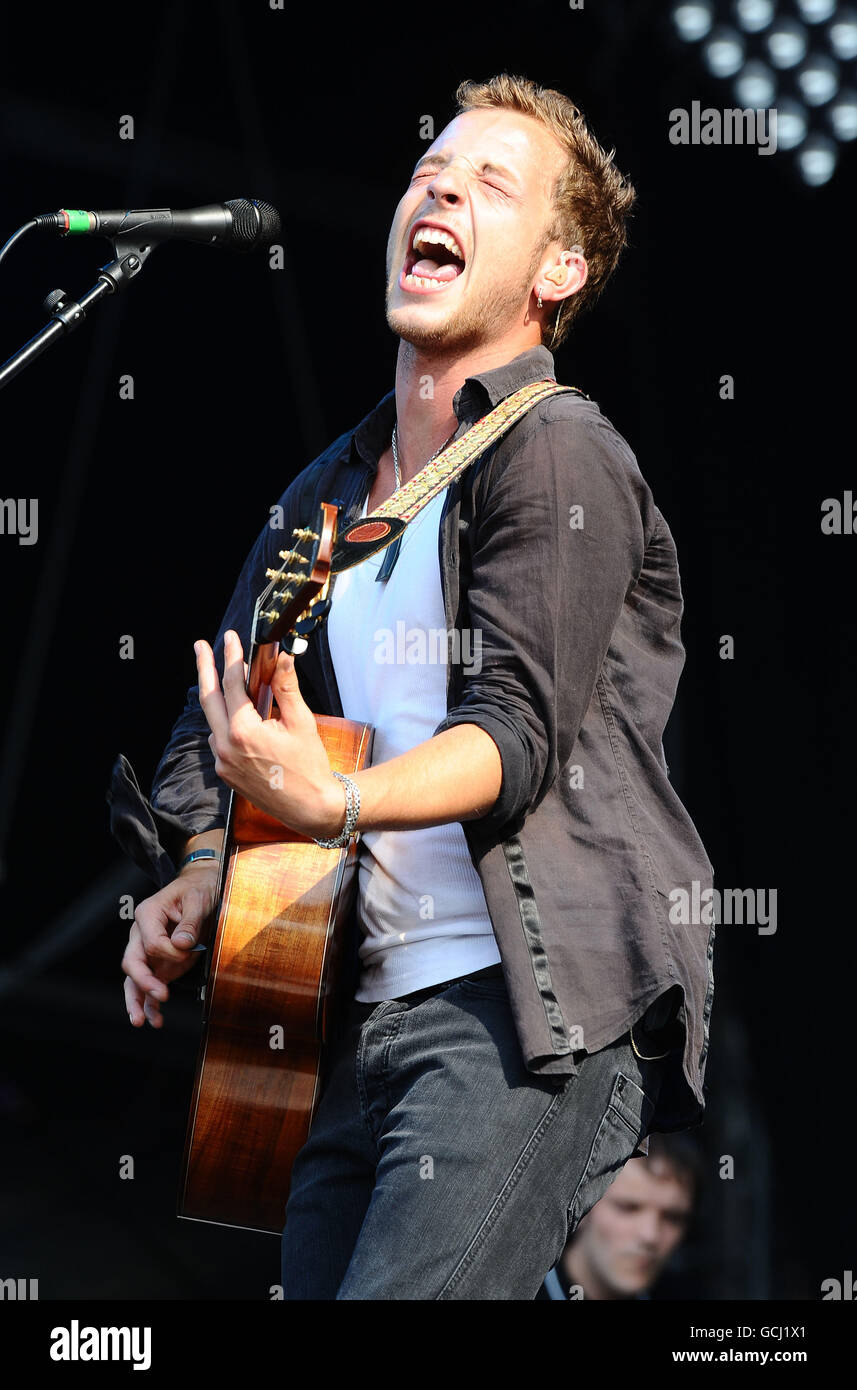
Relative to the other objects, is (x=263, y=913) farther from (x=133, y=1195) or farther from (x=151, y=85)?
(x=151, y=85)

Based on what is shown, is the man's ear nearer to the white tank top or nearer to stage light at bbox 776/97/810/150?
the white tank top

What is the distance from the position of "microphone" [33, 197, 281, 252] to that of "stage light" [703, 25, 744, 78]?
→ 202 centimetres

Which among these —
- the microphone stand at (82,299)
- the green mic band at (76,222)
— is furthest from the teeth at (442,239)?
the green mic band at (76,222)

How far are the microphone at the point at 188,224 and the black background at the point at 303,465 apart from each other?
6.22ft

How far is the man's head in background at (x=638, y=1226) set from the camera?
3.86m

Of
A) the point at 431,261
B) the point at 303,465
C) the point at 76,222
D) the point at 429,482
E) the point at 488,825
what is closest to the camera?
the point at 488,825

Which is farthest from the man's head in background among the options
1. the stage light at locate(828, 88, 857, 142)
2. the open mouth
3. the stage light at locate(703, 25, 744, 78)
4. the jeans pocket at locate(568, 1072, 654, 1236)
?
the stage light at locate(703, 25, 744, 78)

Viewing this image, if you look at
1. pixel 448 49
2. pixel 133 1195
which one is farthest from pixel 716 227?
pixel 133 1195

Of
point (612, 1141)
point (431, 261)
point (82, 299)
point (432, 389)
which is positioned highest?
point (431, 261)

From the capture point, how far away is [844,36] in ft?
12.7

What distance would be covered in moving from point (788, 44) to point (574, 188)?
6.19 feet
